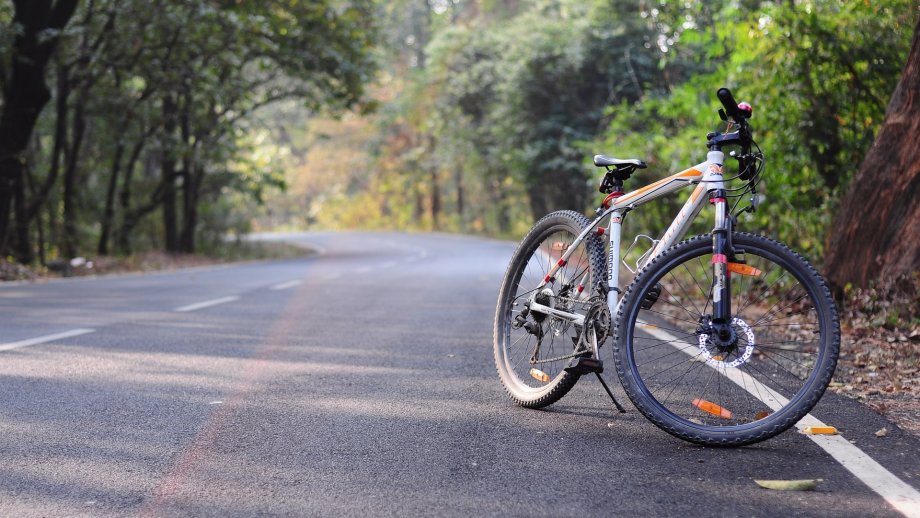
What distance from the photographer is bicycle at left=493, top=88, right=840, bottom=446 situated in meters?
3.93

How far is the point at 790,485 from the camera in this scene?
11.0ft

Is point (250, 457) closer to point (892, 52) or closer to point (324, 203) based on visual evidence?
point (892, 52)

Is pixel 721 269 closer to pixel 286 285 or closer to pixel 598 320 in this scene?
pixel 598 320

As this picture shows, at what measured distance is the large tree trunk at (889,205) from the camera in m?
7.04

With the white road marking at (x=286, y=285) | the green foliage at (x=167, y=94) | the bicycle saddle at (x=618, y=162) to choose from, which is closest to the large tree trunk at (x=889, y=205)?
the bicycle saddle at (x=618, y=162)

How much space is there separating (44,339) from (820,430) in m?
5.38

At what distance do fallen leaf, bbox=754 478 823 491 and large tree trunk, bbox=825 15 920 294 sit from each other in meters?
4.11

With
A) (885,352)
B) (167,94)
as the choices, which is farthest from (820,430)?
(167,94)

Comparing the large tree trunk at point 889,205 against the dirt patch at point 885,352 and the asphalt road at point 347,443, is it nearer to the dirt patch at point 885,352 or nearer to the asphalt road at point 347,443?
the dirt patch at point 885,352

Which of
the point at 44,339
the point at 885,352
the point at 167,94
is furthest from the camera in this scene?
the point at 167,94

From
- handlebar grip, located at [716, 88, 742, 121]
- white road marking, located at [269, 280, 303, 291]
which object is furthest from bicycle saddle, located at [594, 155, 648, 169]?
white road marking, located at [269, 280, 303, 291]

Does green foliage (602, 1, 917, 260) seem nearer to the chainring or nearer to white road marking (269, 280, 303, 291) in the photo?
the chainring

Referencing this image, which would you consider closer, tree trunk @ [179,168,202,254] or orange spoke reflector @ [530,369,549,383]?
orange spoke reflector @ [530,369,549,383]

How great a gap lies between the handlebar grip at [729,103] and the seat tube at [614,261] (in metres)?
0.72
